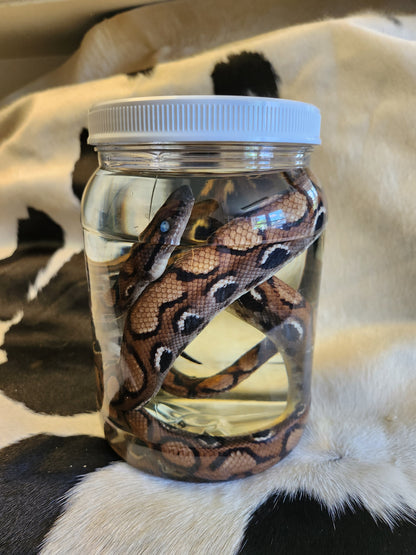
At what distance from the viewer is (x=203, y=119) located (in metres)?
0.38

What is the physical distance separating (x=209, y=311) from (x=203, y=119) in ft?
0.52

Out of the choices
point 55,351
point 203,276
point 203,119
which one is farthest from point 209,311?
point 55,351

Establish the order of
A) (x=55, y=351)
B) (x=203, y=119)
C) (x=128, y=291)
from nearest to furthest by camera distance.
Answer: (x=203, y=119)
(x=128, y=291)
(x=55, y=351)

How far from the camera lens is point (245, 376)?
540 millimetres

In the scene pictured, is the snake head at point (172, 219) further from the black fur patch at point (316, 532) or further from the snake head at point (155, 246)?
the black fur patch at point (316, 532)

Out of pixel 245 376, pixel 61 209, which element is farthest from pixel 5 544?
pixel 61 209

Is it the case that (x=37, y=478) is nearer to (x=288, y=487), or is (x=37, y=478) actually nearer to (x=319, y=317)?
(x=288, y=487)

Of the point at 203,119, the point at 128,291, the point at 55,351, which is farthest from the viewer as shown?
the point at 55,351

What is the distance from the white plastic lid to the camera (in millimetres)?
375

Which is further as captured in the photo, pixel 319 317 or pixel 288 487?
pixel 319 317

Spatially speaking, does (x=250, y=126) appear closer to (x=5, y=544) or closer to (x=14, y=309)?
(x=5, y=544)

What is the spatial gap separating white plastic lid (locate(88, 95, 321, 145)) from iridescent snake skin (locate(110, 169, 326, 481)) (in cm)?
7

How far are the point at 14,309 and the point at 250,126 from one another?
1.80ft

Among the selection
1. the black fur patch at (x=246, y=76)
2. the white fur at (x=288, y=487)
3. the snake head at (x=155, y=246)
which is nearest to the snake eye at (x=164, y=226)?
the snake head at (x=155, y=246)
